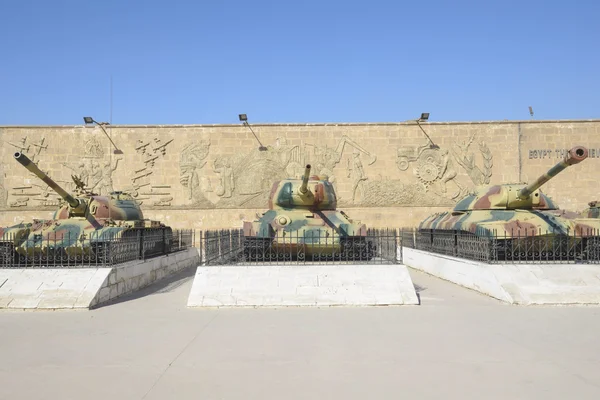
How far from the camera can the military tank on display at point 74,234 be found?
11039 mm

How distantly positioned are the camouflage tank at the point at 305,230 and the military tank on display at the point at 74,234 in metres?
2.67

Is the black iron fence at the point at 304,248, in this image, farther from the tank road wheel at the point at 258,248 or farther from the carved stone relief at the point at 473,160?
the carved stone relief at the point at 473,160

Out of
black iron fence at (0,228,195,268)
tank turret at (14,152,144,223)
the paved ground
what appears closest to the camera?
the paved ground

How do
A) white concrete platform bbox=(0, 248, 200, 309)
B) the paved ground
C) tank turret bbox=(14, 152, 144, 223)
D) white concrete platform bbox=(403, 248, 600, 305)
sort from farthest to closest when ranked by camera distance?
tank turret bbox=(14, 152, 144, 223)
white concrete platform bbox=(403, 248, 600, 305)
white concrete platform bbox=(0, 248, 200, 309)
the paved ground

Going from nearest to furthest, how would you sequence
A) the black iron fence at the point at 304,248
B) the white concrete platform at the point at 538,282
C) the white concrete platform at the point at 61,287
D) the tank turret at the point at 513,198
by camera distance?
the white concrete platform at the point at 61,287 → the white concrete platform at the point at 538,282 → the black iron fence at the point at 304,248 → the tank turret at the point at 513,198

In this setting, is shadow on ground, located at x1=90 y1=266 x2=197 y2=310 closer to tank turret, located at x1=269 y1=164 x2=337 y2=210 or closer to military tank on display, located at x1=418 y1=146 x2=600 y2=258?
tank turret, located at x1=269 y1=164 x2=337 y2=210

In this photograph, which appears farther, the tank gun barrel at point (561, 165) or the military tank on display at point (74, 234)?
the military tank on display at point (74, 234)

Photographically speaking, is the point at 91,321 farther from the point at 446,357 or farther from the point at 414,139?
the point at 414,139

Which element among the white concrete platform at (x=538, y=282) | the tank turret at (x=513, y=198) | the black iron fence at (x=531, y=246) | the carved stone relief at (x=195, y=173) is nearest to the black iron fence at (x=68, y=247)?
the white concrete platform at (x=538, y=282)

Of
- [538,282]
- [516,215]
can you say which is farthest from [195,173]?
[538,282]

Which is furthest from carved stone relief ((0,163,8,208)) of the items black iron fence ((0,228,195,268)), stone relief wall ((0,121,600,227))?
black iron fence ((0,228,195,268))

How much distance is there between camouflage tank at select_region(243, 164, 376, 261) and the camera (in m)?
11.3

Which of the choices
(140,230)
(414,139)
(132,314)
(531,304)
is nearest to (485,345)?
(531,304)

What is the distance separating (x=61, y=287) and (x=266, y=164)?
44.3ft
